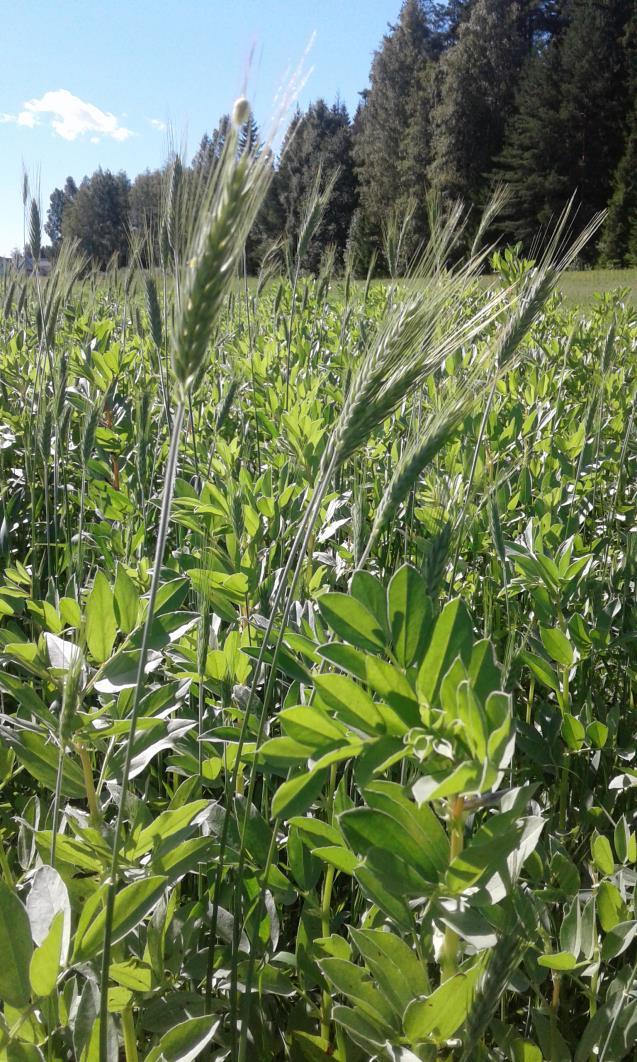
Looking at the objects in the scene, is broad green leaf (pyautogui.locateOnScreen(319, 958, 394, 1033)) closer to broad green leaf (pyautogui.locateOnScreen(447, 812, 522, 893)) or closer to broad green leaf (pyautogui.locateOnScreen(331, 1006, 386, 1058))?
broad green leaf (pyautogui.locateOnScreen(331, 1006, 386, 1058))

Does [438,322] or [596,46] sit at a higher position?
[596,46]

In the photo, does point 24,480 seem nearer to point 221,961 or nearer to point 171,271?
point 171,271

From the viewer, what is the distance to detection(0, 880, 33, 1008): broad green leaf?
599 millimetres

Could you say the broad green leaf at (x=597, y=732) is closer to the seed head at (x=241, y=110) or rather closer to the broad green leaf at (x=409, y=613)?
the broad green leaf at (x=409, y=613)

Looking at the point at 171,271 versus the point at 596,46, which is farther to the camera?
the point at 596,46

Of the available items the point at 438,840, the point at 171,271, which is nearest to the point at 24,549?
the point at 171,271

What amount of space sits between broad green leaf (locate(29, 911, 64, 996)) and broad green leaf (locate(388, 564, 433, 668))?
339 mm

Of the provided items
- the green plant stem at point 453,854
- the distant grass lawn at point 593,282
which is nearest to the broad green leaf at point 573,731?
the green plant stem at point 453,854

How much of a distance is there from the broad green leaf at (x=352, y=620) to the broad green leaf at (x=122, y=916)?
0.85 ft

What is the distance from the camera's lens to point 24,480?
2.20 metres

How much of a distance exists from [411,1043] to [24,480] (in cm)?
190

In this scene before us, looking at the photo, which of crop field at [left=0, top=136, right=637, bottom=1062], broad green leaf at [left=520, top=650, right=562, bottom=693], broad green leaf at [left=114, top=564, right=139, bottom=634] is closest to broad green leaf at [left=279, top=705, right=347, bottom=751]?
crop field at [left=0, top=136, right=637, bottom=1062]

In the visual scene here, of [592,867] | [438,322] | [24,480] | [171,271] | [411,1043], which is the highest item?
[171,271]

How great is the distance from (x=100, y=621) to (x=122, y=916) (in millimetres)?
319
